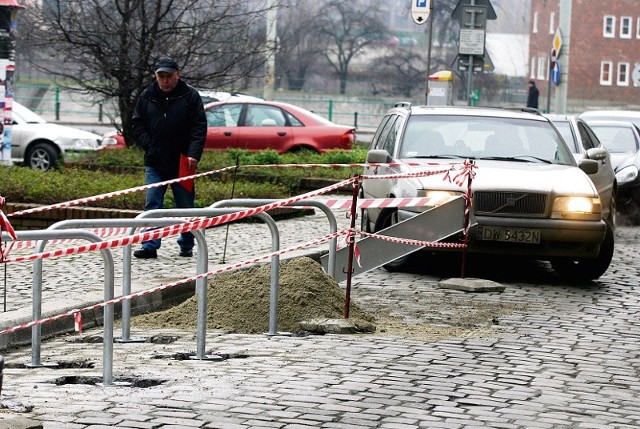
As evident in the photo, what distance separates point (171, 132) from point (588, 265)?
395cm

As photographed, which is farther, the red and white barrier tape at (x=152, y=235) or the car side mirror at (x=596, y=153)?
the car side mirror at (x=596, y=153)

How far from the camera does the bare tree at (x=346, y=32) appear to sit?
93812 mm

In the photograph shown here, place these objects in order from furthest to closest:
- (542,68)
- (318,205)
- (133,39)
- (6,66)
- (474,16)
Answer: (542,68) < (474,16) < (133,39) < (6,66) < (318,205)

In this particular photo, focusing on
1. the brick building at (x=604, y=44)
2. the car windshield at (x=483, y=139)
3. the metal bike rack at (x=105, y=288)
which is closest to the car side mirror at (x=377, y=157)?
the car windshield at (x=483, y=139)

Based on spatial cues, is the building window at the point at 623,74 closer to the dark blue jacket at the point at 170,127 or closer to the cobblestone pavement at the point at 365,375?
the dark blue jacket at the point at 170,127

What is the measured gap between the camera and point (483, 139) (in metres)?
13.8

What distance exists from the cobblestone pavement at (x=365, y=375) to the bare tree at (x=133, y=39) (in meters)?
10.2

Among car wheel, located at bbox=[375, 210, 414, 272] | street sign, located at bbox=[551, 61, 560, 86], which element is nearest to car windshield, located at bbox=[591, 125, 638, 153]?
car wheel, located at bbox=[375, 210, 414, 272]

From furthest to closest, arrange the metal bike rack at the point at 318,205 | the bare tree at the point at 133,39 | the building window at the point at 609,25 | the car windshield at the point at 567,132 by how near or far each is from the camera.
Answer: the building window at the point at 609,25, the bare tree at the point at 133,39, the car windshield at the point at 567,132, the metal bike rack at the point at 318,205

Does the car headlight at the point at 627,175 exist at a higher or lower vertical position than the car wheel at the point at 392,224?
higher

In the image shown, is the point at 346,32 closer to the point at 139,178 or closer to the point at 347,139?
the point at 347,139

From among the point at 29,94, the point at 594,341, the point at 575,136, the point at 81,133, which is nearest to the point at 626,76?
the point at 29,94

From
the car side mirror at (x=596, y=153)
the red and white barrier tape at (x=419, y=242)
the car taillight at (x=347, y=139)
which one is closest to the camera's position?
the red and white barrier tape at (x=419, y=242)

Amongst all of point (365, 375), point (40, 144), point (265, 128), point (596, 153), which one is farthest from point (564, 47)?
point (365, 375)
